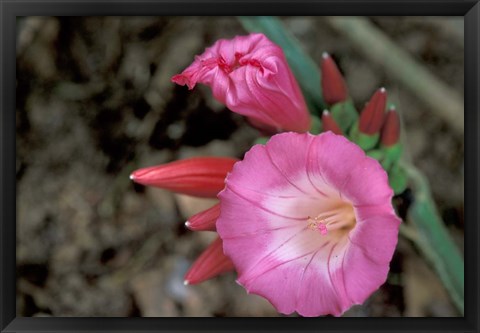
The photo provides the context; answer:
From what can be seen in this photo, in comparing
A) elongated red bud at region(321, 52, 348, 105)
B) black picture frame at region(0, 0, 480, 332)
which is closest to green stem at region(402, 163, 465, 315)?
black picture frame at region(0, 0, 480, 332)

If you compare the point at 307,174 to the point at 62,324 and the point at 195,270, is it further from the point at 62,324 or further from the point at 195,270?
the point at 62,324

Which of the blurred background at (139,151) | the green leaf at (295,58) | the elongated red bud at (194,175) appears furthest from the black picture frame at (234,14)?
the elongated red bud at (194,175)

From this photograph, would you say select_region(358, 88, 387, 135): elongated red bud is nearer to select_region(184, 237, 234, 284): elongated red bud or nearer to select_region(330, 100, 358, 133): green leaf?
select_region(330, 100, 358, 133): green leaf

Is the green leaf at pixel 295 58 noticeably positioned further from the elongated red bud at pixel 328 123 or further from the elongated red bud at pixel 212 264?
the elongated red bud at pixel 212 264

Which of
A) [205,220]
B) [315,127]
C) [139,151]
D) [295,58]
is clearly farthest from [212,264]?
[139,151]

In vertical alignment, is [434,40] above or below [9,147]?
above

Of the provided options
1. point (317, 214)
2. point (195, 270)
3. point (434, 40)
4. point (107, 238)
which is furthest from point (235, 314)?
point (434, 40)
